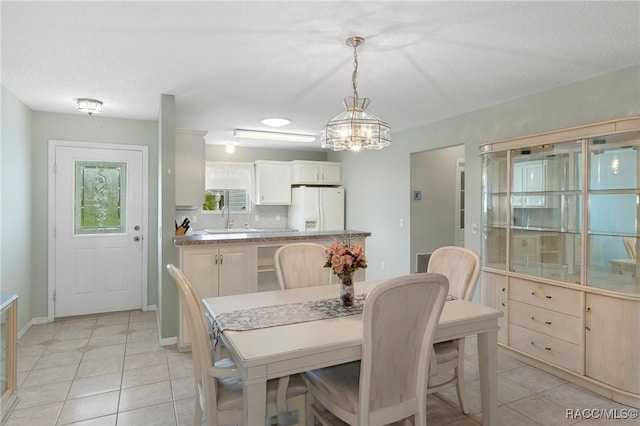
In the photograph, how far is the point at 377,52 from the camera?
2535 mm

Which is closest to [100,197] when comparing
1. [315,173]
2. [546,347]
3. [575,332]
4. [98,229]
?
[98,229]

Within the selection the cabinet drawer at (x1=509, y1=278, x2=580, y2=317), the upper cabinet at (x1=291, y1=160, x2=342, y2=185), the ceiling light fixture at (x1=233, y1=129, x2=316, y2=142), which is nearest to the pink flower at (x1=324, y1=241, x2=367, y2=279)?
the cabinet drawer at (x1=509, y1=278, x2=580, y2=317)

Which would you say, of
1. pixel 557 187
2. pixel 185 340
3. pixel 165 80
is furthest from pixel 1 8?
pixel 557 187

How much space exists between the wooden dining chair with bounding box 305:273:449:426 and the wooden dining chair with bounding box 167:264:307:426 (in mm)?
192

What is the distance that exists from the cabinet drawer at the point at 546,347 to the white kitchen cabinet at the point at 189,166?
357 cm

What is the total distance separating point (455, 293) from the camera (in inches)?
105

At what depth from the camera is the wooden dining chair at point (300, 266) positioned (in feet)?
9.37

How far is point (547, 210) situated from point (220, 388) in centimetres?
304

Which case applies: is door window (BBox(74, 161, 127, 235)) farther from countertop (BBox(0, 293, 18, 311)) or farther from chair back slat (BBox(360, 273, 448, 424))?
chair back slat (BBox(360, 273, 448, 424))

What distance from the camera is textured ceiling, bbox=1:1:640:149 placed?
2.00m

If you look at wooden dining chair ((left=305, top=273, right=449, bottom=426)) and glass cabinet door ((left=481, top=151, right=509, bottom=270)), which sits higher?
glass cabinet door ((left=481, top=151, right=509, bottom=270))

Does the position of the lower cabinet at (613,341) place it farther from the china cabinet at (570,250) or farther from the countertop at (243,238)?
the countertop at (243,238)

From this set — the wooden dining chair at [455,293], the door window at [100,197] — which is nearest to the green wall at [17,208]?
the door window at [100,197]

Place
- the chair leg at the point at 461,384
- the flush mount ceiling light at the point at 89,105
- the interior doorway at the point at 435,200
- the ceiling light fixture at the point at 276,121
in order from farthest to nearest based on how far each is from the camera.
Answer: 1. the interior doorway at the point at 435,200
2. the ceiling light fixture at the point at 276,121
3. the flush mount ceiling light at the point at 89,105
4. the chair leg at the point at 461,384
